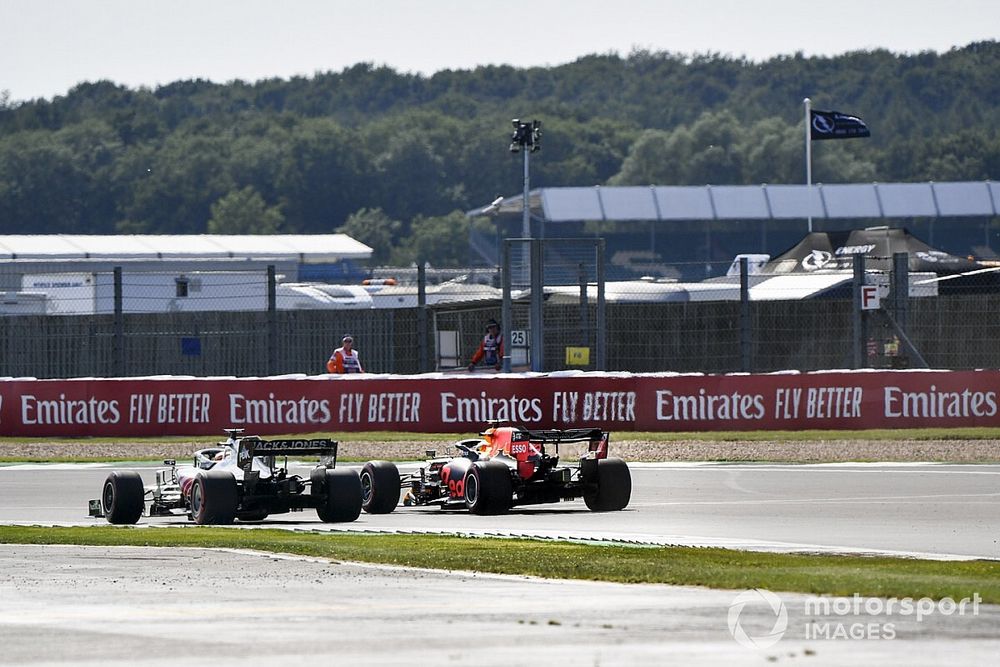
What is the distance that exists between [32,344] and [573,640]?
88.0 ft

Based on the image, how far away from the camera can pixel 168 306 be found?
118 ft

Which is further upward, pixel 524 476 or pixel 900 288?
pixel 900 288

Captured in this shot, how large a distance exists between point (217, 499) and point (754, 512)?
16.5 ft

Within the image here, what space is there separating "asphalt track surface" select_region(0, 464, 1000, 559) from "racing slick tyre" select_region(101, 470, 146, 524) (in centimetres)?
26

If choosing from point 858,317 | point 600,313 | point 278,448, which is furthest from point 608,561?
point 858,317

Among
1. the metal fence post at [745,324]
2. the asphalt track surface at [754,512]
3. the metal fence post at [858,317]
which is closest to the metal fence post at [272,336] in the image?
the asphalt track surface at [754,512]

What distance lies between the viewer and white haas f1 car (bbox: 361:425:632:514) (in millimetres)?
16562

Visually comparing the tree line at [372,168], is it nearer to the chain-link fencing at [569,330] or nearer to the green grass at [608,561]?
the chain-link fencing at [569,330]

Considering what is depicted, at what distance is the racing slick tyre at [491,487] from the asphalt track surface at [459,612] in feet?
2.51

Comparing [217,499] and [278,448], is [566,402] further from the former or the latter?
[217,499]

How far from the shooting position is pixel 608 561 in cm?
1146

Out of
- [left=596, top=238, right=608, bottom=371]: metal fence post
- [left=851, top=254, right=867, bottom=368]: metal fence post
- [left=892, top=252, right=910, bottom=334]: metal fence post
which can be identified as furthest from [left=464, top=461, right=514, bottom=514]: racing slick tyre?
[left=892, top=252, right=910, bottom=334]: metal fence post

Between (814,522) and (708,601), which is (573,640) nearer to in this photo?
(708,601)

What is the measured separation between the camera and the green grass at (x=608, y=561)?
9.95m
